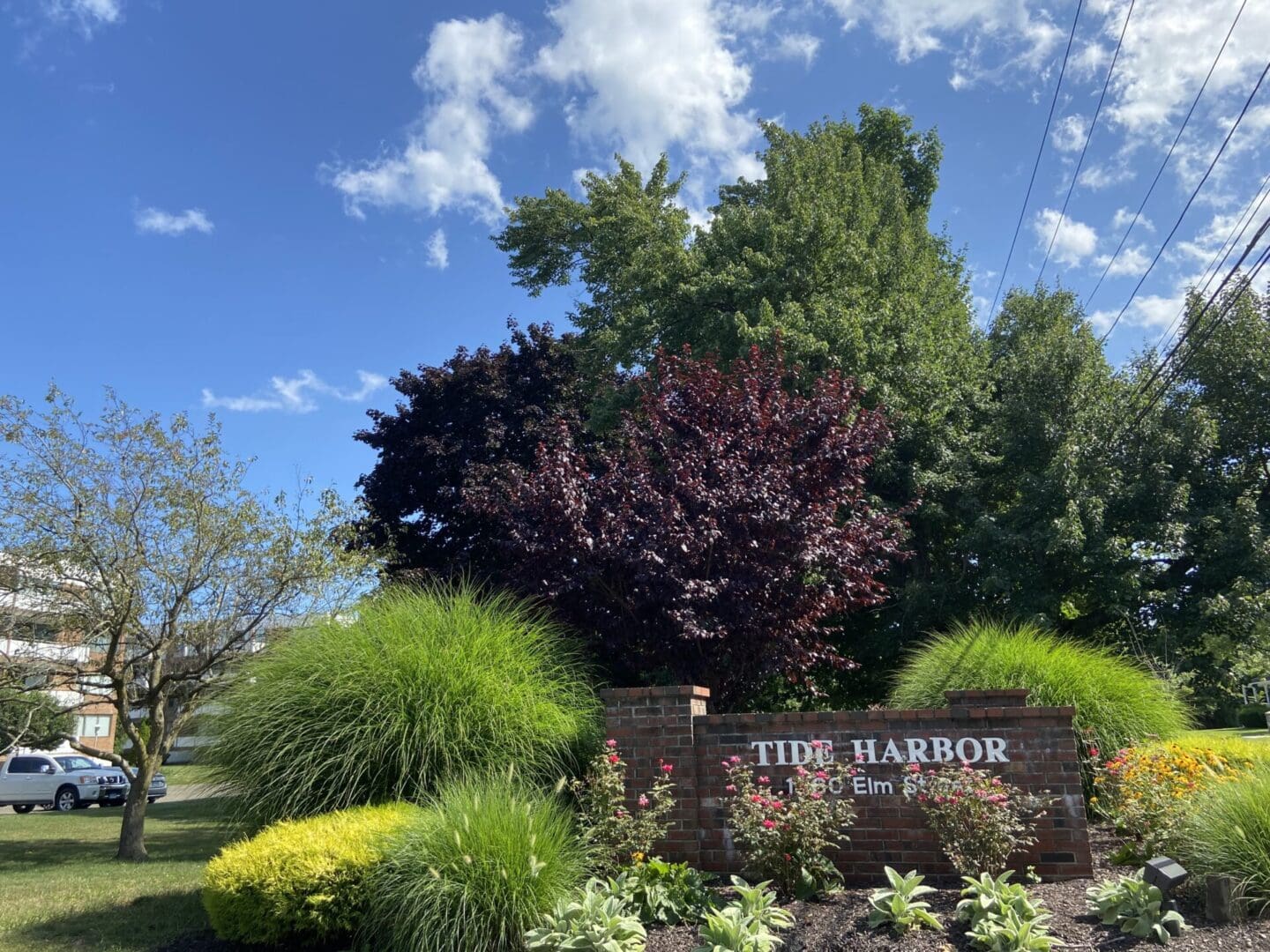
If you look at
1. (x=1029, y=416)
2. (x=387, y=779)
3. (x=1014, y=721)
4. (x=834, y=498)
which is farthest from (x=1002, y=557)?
(x=387, y=779)

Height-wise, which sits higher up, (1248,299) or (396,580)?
(1248,299)

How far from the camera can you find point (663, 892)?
5977 mm

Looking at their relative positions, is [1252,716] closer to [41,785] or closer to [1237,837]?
[1237,837]

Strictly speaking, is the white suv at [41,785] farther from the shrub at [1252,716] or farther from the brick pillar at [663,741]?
the shrub at [1252,716]

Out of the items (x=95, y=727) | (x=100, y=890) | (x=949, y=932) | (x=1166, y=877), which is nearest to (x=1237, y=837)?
(x=1166, y=877)

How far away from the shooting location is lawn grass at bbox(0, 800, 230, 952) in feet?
23.3

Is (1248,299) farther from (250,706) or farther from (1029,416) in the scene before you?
(250,706)

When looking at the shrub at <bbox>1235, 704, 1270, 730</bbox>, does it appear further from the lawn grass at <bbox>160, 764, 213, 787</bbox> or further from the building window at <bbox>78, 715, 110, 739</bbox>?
the building window at <bbox>78, 715, 110, 739</bbox>

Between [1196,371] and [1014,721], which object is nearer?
[1014,721]

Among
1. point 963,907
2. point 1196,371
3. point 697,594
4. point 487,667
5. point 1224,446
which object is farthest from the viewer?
point 1196,371

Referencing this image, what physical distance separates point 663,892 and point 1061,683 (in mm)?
4928

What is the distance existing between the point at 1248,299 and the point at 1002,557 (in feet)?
30.9

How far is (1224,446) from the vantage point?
16.2 metres

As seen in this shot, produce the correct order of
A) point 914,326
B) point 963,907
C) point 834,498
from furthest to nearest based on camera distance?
1. point 914,326
2. point 834,498
3. point 963,907
